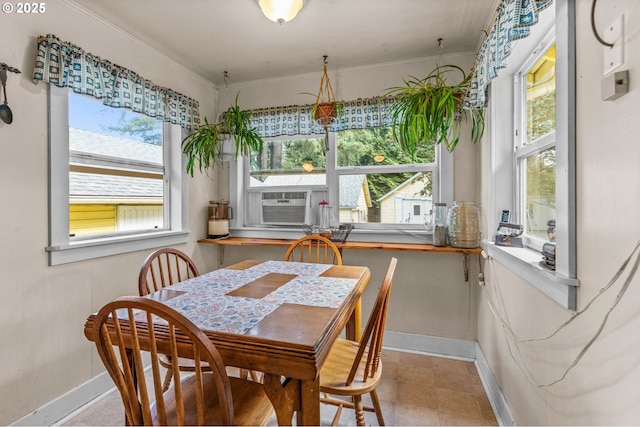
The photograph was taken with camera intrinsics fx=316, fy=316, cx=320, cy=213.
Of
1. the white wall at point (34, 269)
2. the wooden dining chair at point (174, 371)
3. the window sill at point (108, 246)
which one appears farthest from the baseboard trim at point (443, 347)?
the white wall at point (34, 269)

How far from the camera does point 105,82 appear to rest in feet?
6.51

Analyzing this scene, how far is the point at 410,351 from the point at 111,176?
2617 millimetres

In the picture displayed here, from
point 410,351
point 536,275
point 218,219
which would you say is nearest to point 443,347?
point 410,351

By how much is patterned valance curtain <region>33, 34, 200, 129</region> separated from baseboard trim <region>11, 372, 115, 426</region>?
5.73 ft

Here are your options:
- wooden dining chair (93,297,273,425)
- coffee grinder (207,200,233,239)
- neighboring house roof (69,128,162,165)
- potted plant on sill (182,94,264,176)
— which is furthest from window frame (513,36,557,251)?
neighboring house roof (69,128,162,165)

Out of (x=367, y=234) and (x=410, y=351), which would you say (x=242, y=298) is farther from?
(x=410, y=351)

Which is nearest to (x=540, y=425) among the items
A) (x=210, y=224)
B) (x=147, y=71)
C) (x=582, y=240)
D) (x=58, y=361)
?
(x=582, y=240)

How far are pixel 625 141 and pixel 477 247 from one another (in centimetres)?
162

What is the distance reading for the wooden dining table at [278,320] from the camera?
0.95 meters

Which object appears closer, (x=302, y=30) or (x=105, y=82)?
(x=105, y=82)

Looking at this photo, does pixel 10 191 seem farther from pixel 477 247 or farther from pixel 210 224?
pixel 477 247

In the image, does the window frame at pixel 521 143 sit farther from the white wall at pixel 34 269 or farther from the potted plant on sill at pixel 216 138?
the white wall at pixel 34 269

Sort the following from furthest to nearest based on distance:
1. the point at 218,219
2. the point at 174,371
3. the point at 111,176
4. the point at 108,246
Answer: the point at 218,219, the point at 111,176, the point at 108,246, the point at 174,371

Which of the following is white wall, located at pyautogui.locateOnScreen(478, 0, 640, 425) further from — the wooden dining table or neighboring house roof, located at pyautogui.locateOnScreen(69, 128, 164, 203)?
neighboring house roof, located at pyautogui.locateOnScreen(69, 128, 164, 203)
